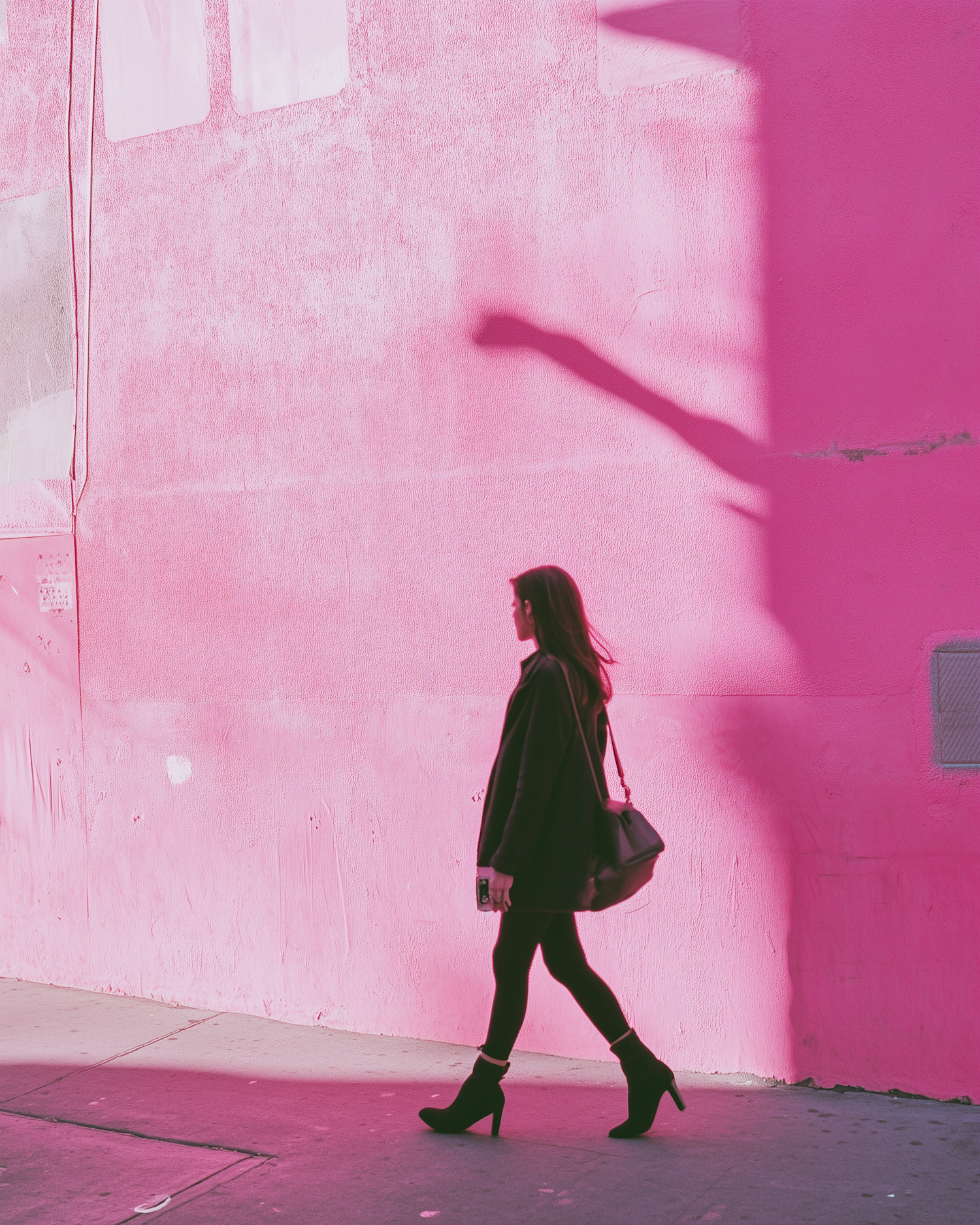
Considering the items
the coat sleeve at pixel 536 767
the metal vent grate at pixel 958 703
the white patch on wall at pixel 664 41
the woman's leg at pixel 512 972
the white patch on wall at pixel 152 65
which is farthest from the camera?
Answer: the white patch on wall at pixel 152 65

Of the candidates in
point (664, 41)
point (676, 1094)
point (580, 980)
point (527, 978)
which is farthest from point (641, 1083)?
point (664, 41)

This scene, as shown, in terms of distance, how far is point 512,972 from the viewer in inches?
162

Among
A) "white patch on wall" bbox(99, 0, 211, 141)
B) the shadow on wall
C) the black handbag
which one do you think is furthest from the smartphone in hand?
"white patch on wall" bbox(99, 0, 211, 141)

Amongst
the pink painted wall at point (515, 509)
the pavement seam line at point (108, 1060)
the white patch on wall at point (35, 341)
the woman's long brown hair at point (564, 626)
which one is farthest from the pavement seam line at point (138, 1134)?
the white patch on wall at point (35, 341)

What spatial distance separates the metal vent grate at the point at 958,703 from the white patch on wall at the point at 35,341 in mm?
3975

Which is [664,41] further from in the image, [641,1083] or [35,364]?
[641,1083]

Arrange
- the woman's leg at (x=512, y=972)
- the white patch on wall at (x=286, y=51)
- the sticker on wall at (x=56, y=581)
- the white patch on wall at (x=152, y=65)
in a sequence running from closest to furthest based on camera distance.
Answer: the woman's leg at (x=512, y=972), the white patch on wall at (x=286, y=51), the white patch on wall at (x=152, y=65), the sticker on wall at (x=56, y=581)

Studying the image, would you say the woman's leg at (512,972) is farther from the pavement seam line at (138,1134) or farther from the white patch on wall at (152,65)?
the white patch on wall at (152,65)

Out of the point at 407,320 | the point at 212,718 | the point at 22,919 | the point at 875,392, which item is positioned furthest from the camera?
the point at 22,919

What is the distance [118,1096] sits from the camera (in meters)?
4.74

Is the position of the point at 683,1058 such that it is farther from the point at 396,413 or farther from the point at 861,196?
the point at 861,196

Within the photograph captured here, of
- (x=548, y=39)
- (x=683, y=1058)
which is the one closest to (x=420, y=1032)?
(x=683, y=1058)

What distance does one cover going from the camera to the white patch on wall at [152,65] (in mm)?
5723

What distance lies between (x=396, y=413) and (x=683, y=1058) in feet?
8.90
